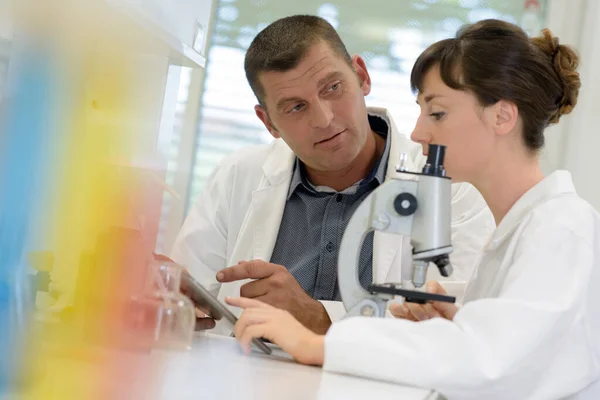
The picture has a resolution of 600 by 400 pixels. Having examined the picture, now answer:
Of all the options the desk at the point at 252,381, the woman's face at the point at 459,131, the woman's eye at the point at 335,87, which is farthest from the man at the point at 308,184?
the desk at the point at 252,381

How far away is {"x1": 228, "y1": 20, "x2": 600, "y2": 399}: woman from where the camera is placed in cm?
99

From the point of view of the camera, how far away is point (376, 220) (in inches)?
A: 46.6

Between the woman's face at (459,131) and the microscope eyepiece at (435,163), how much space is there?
0.76 feet

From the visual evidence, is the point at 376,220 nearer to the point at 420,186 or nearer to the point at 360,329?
the point at 420,186

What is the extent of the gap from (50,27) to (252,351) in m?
0.94

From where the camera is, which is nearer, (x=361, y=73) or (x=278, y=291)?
(x=278, y=291)

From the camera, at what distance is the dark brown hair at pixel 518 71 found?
1418 mm

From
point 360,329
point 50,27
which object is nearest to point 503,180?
point 360,329

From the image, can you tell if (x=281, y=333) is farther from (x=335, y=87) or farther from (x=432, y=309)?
(x=335, y=87)

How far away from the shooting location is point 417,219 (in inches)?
45.3

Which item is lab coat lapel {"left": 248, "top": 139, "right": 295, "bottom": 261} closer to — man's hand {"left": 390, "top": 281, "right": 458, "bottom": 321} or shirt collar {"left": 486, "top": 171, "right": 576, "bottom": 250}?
man's hand {"left": 390, "top": 281, "right": 458, "bottom": 321}

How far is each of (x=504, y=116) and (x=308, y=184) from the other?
0.85 metres

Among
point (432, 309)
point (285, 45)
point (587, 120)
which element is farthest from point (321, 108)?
point (587, 120)

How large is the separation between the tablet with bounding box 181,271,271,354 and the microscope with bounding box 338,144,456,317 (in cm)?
16
